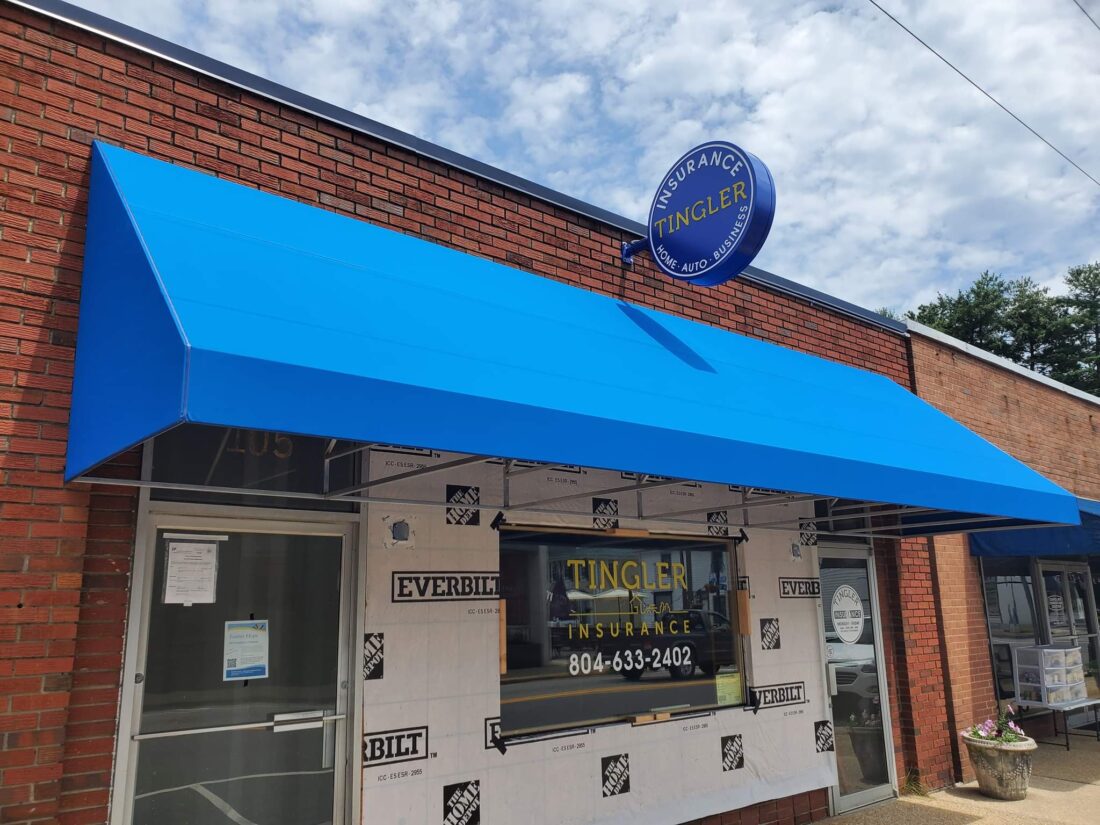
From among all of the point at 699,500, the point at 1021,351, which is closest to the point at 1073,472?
the point at 699,500

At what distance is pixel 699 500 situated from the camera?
708 cm

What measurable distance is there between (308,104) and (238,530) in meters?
2.73

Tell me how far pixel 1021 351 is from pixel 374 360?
41708mm

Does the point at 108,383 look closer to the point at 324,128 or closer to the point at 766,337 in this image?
the point at 324,128

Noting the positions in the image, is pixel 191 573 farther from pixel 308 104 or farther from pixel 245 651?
pixel 308 104

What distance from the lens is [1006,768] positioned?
811 cm

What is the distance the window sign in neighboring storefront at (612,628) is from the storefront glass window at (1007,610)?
16.4ft

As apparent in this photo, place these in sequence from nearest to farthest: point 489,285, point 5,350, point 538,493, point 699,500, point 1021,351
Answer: point 5,350 < point 489,285 < point 538,493 < point 699,500 < point 1021,351

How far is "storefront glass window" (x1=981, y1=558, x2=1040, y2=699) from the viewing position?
10305mm

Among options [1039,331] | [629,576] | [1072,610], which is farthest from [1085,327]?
[629,576]

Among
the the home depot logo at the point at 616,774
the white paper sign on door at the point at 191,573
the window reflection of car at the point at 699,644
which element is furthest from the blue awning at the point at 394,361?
the the home depot logo at the point at 616,774

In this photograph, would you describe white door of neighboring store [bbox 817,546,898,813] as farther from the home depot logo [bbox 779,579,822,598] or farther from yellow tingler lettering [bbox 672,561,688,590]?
yellow tingler lettering [bbox 672,561,688,590]

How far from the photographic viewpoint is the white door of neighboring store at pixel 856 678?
789 cm

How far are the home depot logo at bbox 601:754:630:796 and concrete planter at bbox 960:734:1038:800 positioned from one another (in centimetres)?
435
